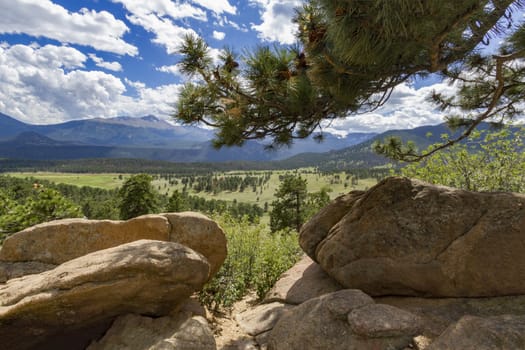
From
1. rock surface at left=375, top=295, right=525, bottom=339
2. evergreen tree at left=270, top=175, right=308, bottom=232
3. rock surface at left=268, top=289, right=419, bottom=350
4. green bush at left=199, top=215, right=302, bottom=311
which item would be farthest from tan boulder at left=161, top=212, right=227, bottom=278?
evergreen tree at left=270, top=175, right=308, bottom=232

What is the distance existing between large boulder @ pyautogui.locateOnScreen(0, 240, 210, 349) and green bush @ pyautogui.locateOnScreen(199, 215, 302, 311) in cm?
321

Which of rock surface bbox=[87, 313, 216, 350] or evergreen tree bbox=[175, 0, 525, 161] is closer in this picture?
evergreen tree bbox=[175, 0, 525, 161]

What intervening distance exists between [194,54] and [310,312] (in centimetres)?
638

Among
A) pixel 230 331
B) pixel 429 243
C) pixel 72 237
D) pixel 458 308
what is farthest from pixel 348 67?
pixel 72 237

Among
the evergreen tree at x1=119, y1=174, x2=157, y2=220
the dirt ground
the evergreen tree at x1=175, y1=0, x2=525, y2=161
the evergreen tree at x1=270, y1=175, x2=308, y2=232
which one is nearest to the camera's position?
the evergreen tree at x1=175, y1=0, x2=525, y2=161

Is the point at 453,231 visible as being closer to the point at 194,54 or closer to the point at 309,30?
the point at 309,30

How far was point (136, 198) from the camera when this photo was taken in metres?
37.6

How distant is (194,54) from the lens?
6961 mm

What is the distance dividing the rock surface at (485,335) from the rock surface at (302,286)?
12.9 feet

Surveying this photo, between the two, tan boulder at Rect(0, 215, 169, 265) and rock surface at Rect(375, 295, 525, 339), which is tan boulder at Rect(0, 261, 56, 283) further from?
rock surface at Rect(375, 295, 525, 339)

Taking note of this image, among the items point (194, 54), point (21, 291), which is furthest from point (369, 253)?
point (21, 291)

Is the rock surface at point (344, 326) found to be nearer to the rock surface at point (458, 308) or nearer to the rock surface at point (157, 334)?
the rock surface at point (458, 308)

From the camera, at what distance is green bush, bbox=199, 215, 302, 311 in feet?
32.1

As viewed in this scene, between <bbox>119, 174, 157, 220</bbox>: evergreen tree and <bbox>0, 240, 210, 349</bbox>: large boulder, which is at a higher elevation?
<bbox>0, 240, 210, 349</bbox>: large boulder
